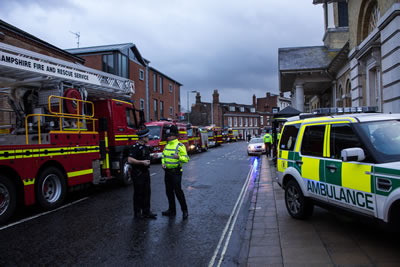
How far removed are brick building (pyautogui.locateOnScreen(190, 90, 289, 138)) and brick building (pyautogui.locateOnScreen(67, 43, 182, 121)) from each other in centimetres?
2602

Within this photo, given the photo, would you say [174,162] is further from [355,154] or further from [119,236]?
[355,154]

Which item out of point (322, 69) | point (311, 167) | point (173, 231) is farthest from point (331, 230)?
point (322, 69)

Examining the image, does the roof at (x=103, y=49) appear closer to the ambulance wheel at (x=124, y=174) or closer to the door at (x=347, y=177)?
the ambulance wheel at (x=124, y=174)

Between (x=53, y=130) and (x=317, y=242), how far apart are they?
6.38 meters

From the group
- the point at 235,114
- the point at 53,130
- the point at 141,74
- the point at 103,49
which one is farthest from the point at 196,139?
the point at 235,114

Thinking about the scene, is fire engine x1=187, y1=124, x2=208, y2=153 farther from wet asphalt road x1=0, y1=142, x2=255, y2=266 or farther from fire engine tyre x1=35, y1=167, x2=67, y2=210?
fire engine tyre x1=35, y1=167, x2=67, y2=210

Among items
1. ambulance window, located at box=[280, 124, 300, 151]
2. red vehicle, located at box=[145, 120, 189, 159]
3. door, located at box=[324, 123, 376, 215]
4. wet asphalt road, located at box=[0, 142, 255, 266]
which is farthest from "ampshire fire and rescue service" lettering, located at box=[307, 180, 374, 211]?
red vehicle, located at box=[145, 120, 189, 159]

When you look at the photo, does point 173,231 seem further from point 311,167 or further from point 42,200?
point 42,200

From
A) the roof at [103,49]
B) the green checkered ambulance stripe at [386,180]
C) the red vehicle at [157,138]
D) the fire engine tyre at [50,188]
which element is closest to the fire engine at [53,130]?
the fire engine tyre at [50,188]

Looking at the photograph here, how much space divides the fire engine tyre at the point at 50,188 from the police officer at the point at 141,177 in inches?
82.2

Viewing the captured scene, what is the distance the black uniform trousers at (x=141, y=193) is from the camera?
20.9ft

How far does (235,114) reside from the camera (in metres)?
77.5

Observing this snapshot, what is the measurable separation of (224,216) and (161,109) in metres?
32.3

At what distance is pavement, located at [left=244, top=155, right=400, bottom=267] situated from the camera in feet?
13.0
